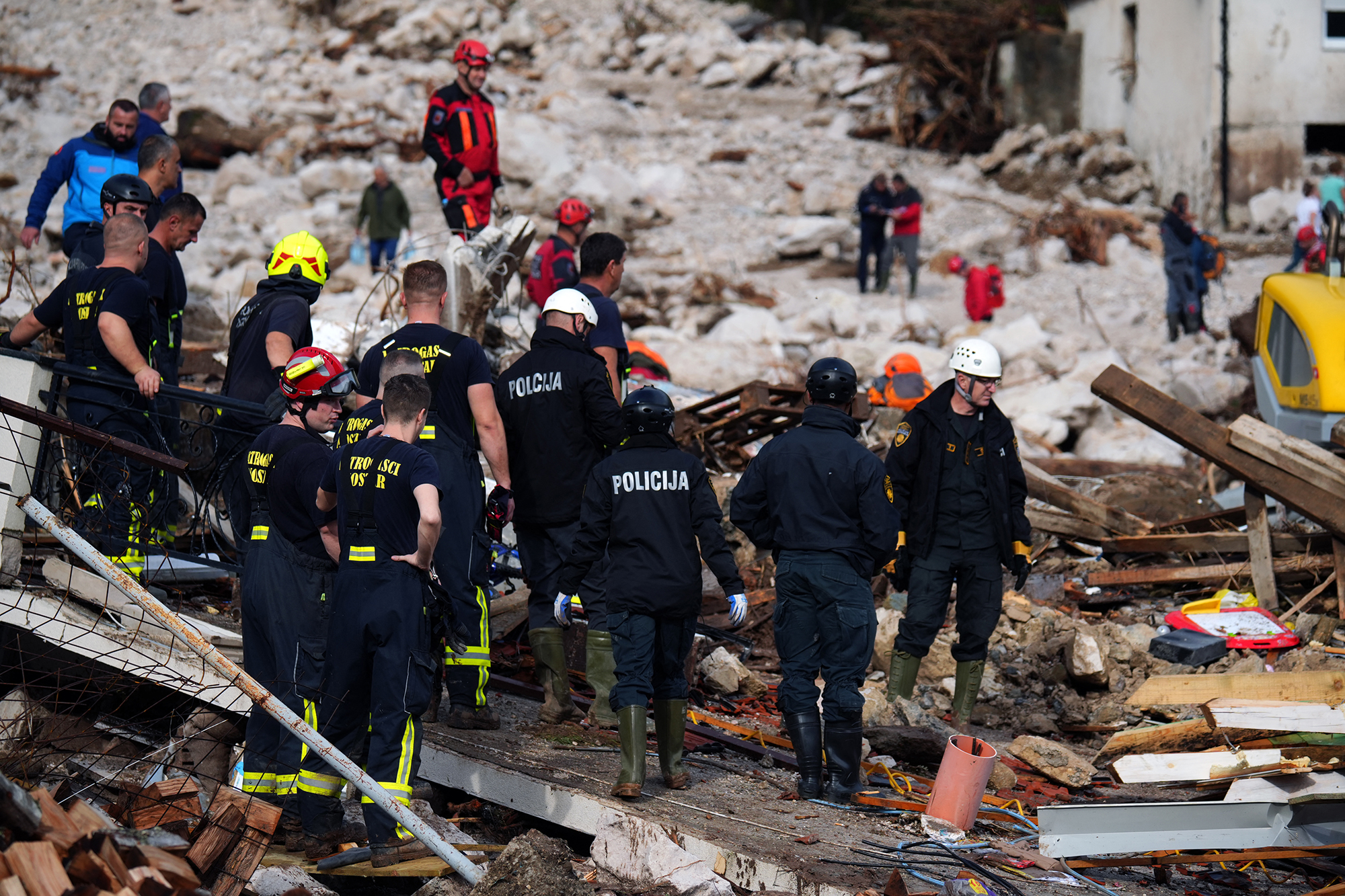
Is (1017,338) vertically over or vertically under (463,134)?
under

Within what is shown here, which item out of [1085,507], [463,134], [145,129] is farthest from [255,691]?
[1085,507]

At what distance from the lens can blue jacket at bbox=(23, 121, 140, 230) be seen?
828 centimetres

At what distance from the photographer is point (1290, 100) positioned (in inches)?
888

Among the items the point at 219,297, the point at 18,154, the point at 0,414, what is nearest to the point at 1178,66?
the point at 219,297

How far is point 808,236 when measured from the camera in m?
21.3

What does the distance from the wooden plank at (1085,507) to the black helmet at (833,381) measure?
14.5 feet

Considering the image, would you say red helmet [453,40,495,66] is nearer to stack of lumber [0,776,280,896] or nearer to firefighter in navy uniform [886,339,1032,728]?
firefighter in navy uniform [886,339,1032,728]

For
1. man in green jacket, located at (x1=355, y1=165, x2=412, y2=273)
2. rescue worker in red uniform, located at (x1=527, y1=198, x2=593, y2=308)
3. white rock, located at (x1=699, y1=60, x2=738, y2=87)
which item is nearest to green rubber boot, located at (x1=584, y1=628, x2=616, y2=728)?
rescue worker in red uniform, located at (x1=527, y1=198, x2=593, y2=308)

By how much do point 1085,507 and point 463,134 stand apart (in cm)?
563

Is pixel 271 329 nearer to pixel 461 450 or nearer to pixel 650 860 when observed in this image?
pixel 461 450

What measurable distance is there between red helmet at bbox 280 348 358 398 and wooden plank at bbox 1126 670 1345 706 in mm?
4565

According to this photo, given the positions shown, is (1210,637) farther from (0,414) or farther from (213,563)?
(0,414)

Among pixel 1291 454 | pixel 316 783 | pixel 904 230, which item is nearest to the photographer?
pixel 316 783

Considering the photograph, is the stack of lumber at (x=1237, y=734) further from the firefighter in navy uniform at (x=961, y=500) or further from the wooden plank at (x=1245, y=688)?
the firefighter in navy uniform at (x=961, y=500)
